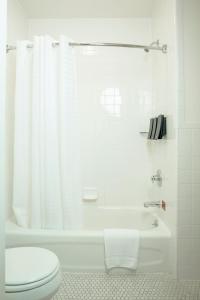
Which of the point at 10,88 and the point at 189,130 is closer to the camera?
the point at 189,130

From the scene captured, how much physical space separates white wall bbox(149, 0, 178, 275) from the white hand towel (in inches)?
10.7

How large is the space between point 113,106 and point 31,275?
1.77 metres

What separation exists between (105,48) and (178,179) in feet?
5.21

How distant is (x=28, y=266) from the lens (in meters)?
1.18

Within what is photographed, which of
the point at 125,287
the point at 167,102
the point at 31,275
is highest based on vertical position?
the point at 167,102

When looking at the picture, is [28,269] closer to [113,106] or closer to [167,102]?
[167,102]

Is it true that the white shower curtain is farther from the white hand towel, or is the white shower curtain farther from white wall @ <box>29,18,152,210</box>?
white wall @ <box>29,18,152,210</box>

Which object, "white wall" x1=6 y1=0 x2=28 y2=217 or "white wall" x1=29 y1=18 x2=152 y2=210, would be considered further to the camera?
"white wall" x1=29 y1=18 x2=152 y2=210

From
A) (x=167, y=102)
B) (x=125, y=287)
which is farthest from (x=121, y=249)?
(x=167, y=102)

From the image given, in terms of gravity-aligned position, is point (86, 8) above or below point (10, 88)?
above

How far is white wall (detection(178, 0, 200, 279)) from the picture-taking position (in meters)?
1.63

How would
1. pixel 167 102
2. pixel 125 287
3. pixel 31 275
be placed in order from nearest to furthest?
1. pixel 31 275
2. pixel 125 287
3. pixel 167 102

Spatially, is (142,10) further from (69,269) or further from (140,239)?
(69,269)

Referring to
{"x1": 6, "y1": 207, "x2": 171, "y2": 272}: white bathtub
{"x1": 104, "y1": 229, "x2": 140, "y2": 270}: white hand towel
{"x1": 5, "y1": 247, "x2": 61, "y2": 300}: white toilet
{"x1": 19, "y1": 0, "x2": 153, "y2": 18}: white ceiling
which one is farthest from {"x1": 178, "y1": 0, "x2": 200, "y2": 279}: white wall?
{"x1": 5, "y1": 247, "x2": 61, "y2": 300}: white toilet
